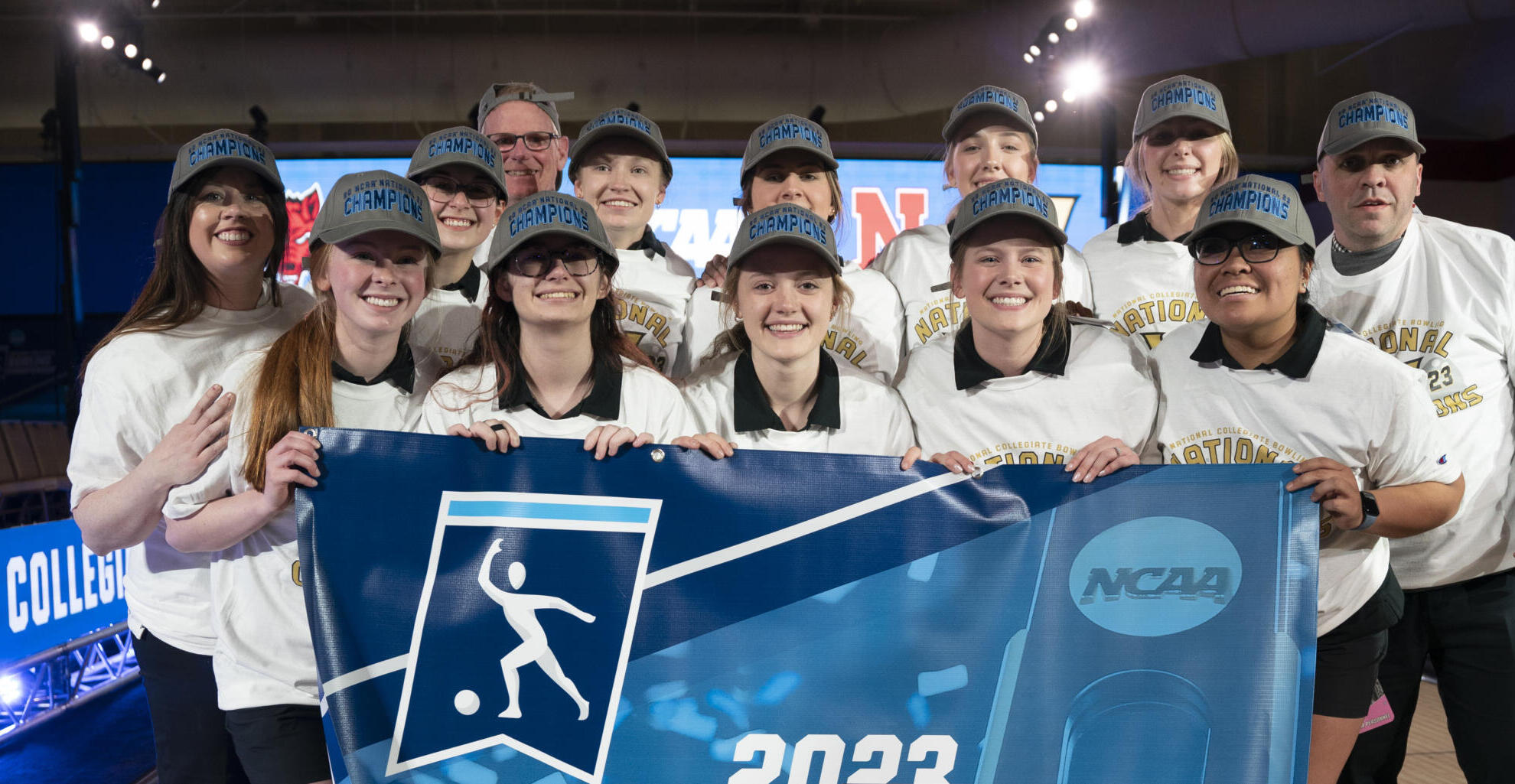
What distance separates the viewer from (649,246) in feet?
10.5

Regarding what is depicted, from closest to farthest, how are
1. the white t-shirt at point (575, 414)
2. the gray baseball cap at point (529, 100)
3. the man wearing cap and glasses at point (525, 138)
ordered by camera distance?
the white t-shirt at point (575, 414)
the man wearing cap and glasses at point (525, 138)
the gray baseball cap at point (529, 100)

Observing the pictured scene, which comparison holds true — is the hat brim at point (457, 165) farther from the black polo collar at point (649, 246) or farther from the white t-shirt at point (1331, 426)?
the white t-shirt at point (1331, 426)

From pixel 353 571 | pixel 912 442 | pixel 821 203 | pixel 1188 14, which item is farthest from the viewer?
pixel 1188 14

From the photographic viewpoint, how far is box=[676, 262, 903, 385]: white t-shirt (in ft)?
9.93

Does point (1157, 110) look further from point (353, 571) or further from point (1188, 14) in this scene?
point (1188, 14)

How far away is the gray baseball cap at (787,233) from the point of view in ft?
7.93

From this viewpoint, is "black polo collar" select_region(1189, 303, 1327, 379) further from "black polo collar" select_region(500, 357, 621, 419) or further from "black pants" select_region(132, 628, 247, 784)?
"black pants" select_region(132, 628, 247, 784)

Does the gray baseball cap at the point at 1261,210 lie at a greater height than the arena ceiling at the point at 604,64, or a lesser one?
lesser

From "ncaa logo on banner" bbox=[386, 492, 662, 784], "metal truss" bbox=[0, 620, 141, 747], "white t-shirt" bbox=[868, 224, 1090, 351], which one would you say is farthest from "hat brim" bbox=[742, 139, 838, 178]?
"metal truss" bbox=[0, 620, 141, 747]

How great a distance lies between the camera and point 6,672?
13.7 feet

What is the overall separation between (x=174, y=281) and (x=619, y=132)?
1.29 metres

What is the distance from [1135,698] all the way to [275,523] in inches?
75.6

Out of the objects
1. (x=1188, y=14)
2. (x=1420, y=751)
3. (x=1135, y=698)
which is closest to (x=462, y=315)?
(x=1135, y=698)

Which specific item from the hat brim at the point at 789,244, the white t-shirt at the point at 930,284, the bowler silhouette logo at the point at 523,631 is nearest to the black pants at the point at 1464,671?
the white t-shirt at the point at 930,284
